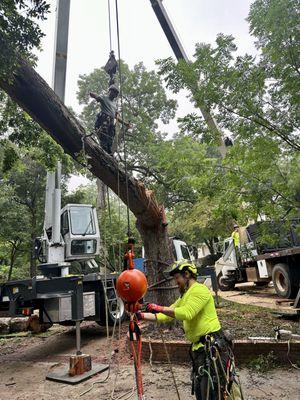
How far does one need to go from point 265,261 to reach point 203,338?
370 inches

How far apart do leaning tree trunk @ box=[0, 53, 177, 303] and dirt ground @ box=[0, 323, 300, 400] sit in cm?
169

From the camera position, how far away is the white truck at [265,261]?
9283 mm

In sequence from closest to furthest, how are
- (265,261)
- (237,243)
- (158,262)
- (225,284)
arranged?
(158,262) < (265,261) < (237,243) < (225,284)

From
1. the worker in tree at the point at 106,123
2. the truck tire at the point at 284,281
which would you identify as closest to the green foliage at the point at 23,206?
the worker in tree at the point at 106,123

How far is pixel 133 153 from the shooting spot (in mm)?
21297

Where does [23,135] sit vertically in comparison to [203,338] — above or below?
above

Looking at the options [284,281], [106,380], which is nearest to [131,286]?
[106,380]

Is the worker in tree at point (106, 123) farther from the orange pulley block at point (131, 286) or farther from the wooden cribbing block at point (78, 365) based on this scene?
the orange pulley block at point (131, 286)

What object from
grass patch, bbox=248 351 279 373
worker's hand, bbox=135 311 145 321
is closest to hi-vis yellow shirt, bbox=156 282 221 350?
worker's hand, bbox=135 311 145 321

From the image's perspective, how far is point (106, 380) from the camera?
4.64 meters

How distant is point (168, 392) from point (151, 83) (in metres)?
23.4

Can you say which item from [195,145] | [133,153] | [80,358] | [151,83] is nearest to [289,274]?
[195,145]

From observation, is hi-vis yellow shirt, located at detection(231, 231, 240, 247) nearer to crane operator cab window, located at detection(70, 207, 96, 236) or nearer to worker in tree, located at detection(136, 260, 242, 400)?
crane operator cab window, located at detection(70, 207, 96, 236)

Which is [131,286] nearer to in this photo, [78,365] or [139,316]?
[139,316]
